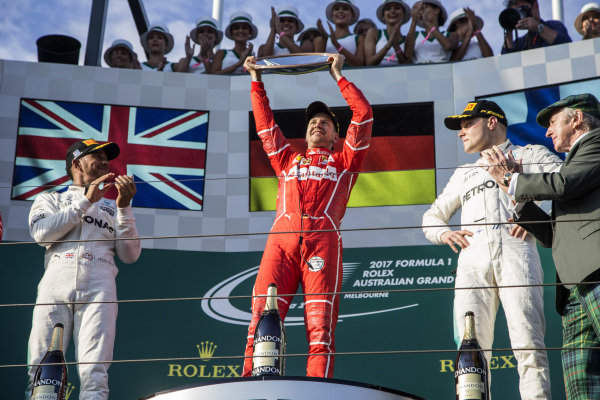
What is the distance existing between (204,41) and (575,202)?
392cm

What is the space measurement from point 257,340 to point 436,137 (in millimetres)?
3023

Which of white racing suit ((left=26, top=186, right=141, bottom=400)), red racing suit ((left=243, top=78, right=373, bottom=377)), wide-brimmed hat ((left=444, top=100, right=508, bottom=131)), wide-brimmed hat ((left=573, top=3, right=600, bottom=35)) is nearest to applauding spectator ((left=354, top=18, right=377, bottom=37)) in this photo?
wide-brimmed hat ((left=573, top=3, right=600, bottom=35))

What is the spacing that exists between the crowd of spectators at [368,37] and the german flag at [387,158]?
1.52ft

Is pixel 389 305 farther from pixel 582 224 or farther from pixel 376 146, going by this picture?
pixel 582 224

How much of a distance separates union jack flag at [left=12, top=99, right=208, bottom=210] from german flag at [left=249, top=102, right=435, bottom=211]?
16.1 inches

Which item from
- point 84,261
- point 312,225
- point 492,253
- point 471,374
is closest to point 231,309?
point 84,261

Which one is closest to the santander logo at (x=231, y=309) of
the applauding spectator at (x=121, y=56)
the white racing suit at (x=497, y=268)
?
the white racing suit at (x=497, y=268)

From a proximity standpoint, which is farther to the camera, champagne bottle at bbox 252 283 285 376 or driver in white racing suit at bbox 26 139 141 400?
driver in white racing suit at bbox 26 139 141 400

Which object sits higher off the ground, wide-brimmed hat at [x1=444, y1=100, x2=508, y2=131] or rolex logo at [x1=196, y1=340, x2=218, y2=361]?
wide-brimmed hat at [x1=444, y1=100, x2=508, y2=131]

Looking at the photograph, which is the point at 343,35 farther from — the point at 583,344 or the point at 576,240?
the point at 583,344

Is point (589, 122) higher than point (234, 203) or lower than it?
lower

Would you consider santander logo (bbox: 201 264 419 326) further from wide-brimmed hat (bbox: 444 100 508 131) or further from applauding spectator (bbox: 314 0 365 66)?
applauding spectator (bbox: 314 0 365 66)

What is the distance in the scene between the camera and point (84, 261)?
344cm

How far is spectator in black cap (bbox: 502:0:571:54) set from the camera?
546 cm
